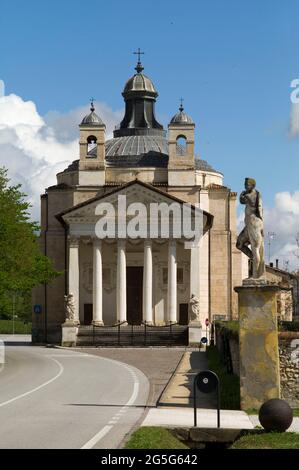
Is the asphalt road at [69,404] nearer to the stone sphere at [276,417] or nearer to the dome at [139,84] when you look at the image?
the stone sphere at [276,417]

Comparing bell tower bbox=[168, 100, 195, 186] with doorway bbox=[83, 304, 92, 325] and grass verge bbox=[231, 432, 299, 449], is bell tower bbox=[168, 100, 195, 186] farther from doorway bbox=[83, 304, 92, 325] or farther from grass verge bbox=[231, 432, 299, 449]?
grass verge bbox=[231, 432, 299, 449]

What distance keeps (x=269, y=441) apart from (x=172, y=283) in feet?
164

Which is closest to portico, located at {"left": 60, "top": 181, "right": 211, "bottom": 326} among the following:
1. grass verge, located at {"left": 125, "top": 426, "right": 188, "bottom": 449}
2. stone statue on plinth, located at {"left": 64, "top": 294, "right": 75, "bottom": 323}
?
stone statue on plinth, located at {"left": 64, "top": 294, "right": 75, "bottom": 323}

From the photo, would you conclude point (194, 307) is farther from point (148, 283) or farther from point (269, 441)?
point (269, 441)

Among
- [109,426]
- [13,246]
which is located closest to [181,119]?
[13,246]

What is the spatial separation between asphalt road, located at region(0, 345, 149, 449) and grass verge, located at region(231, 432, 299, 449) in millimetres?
2064

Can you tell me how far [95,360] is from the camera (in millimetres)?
45906

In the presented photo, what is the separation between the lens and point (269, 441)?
1603 cm

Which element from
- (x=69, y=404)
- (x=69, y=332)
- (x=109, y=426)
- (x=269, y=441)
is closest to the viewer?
(x=269, y=441)

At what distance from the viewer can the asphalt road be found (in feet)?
52.3

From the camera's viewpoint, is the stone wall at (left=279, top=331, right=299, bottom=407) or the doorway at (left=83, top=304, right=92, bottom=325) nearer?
the stone wall at (left=279, top=331, right=299, bottom=407)

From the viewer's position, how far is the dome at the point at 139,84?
85125mm
